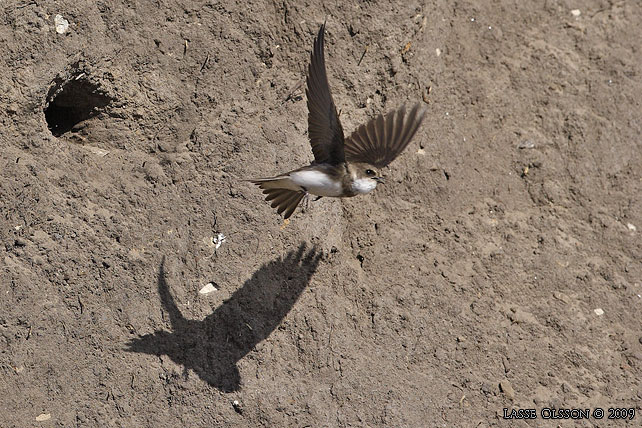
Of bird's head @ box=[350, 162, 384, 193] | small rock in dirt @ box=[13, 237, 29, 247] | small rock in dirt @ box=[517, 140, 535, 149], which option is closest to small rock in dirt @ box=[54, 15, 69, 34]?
small rock in dirt @ box=[13, 237, 29, 247]

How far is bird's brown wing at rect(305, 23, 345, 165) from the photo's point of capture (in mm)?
3047

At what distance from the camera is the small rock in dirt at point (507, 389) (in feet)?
11.9

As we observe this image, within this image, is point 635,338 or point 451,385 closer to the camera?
point 451,385

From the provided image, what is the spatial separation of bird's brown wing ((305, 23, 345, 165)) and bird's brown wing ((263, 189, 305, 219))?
214 mm

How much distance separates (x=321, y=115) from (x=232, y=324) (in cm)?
107

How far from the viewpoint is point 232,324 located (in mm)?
3332

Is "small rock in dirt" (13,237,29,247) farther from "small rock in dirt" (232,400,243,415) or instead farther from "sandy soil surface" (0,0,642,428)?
"small rock in dirt" (232,400,243,415)

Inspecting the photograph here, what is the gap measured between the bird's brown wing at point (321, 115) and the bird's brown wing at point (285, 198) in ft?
0.70

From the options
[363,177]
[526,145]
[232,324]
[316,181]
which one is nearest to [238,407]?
[232,324]

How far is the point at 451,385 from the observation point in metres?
3.55

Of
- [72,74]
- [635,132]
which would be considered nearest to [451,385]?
[635,132]

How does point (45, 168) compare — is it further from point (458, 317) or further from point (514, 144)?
point (514, 144)

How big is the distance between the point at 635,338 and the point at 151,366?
2.61 m

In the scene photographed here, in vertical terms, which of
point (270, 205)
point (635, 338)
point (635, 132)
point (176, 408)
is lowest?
point (176, 408)
